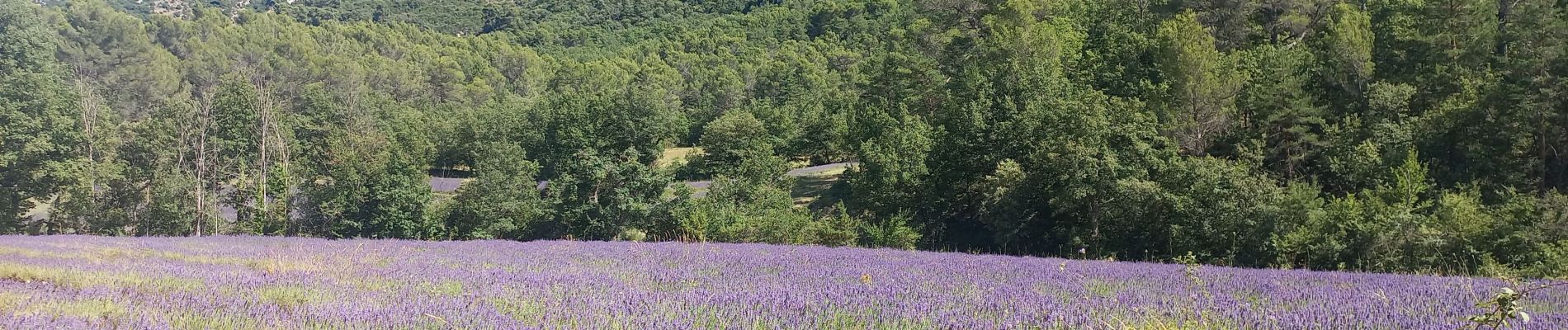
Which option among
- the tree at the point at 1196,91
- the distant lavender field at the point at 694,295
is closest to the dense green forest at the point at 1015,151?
the tree at the point at 1196,91

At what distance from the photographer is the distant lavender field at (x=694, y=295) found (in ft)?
17.3

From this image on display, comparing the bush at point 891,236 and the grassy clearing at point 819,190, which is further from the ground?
the grassy clearing at point 819,190

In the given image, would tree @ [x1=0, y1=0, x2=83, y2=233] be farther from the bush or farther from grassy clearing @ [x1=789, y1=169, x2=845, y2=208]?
the bush

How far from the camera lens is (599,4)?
170875 millimetres

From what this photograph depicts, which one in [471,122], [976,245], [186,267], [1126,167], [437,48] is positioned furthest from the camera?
[437,48]

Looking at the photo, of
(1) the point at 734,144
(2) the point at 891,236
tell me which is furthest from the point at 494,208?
(1) the point at 734,144

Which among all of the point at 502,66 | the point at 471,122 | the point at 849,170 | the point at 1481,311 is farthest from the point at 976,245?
the point at 502,66

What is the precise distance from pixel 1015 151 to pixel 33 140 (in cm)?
4190

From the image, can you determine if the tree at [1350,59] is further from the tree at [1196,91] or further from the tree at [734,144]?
the tree at [734,144]

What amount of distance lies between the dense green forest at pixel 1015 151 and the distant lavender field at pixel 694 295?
7.96 meters

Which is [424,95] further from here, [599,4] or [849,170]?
[599,4]

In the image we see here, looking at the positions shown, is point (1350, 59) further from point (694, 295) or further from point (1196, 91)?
point (694, 295)

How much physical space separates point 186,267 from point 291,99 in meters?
69.6

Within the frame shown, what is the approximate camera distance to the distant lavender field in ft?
17.3
